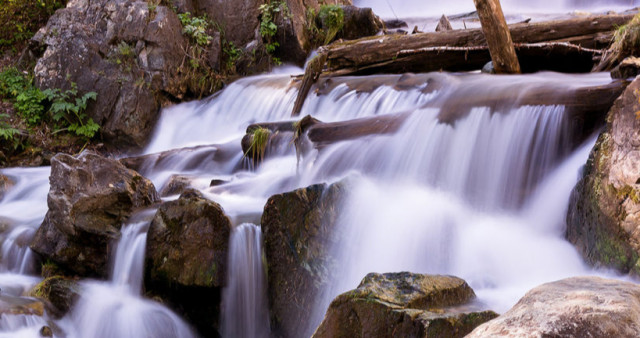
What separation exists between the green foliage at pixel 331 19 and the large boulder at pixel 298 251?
24.2 feet

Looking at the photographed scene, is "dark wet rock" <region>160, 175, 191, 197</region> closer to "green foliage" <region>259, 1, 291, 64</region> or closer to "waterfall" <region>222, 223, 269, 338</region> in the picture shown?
"waterfall" <region>222, 223, 269, 338</region>

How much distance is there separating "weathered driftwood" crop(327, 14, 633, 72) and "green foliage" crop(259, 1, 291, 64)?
232 centimetres

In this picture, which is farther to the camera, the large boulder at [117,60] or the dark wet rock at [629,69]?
the large boulder at [117,60]

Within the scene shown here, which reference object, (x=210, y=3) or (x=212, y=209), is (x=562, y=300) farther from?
(x=210, y=3)

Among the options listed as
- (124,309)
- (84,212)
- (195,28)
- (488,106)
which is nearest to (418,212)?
(488,106)

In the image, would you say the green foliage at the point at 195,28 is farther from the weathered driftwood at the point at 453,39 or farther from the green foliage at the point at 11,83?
the green foliage at the point at 11,83

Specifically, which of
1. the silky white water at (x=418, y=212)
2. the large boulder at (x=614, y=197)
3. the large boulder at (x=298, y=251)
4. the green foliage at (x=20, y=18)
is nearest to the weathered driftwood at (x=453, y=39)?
the silky white water at (x=418, y=212)

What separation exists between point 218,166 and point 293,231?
3.34 metres

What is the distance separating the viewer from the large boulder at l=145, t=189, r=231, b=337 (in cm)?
492

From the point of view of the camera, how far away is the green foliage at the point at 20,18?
11.0m

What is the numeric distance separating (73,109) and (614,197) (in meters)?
8.19

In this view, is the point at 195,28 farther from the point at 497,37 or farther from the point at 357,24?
the point at 497,37

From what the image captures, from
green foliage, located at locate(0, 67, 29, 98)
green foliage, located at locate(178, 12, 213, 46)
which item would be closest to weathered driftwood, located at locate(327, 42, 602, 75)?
green foliage, located at locate(178, 12, 213, 46)

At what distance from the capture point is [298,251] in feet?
15.3
